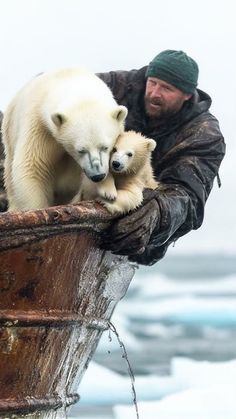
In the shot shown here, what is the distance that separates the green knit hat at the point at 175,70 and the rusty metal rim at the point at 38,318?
137 cm

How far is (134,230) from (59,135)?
0.59 meters

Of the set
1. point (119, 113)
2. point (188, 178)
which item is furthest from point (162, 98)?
point (119, 113)

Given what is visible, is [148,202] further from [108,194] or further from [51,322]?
[51,322]

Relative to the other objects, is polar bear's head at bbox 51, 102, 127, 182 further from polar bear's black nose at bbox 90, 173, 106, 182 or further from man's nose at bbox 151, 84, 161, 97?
man's nose at bbox 151, 84, 161, 97

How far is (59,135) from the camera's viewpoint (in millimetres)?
7535

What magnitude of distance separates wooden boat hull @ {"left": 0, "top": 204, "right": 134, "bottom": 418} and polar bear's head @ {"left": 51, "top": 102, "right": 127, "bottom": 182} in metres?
0.21

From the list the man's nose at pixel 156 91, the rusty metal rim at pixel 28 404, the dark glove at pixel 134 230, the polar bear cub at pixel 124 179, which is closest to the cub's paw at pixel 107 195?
the polar bear cub at pixel 124 179

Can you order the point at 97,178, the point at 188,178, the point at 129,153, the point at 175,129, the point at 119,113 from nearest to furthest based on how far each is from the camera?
A: the point at 97,178 < the point at 129,153 < the point at 119,113 < the point at 188,178 < the point at 175,129

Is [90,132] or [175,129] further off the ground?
[90,132]

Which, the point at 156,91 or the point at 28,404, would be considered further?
the point at 156,91

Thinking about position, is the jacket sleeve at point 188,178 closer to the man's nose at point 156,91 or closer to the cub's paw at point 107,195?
the man's nose at point 156,91

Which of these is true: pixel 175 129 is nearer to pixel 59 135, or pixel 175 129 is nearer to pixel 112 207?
pixel 59 135

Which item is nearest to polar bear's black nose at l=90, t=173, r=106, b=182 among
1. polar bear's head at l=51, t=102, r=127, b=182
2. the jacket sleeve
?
polar bear's head at l=51, t=102, r=127, b=182

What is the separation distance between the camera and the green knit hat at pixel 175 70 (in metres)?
8.34
